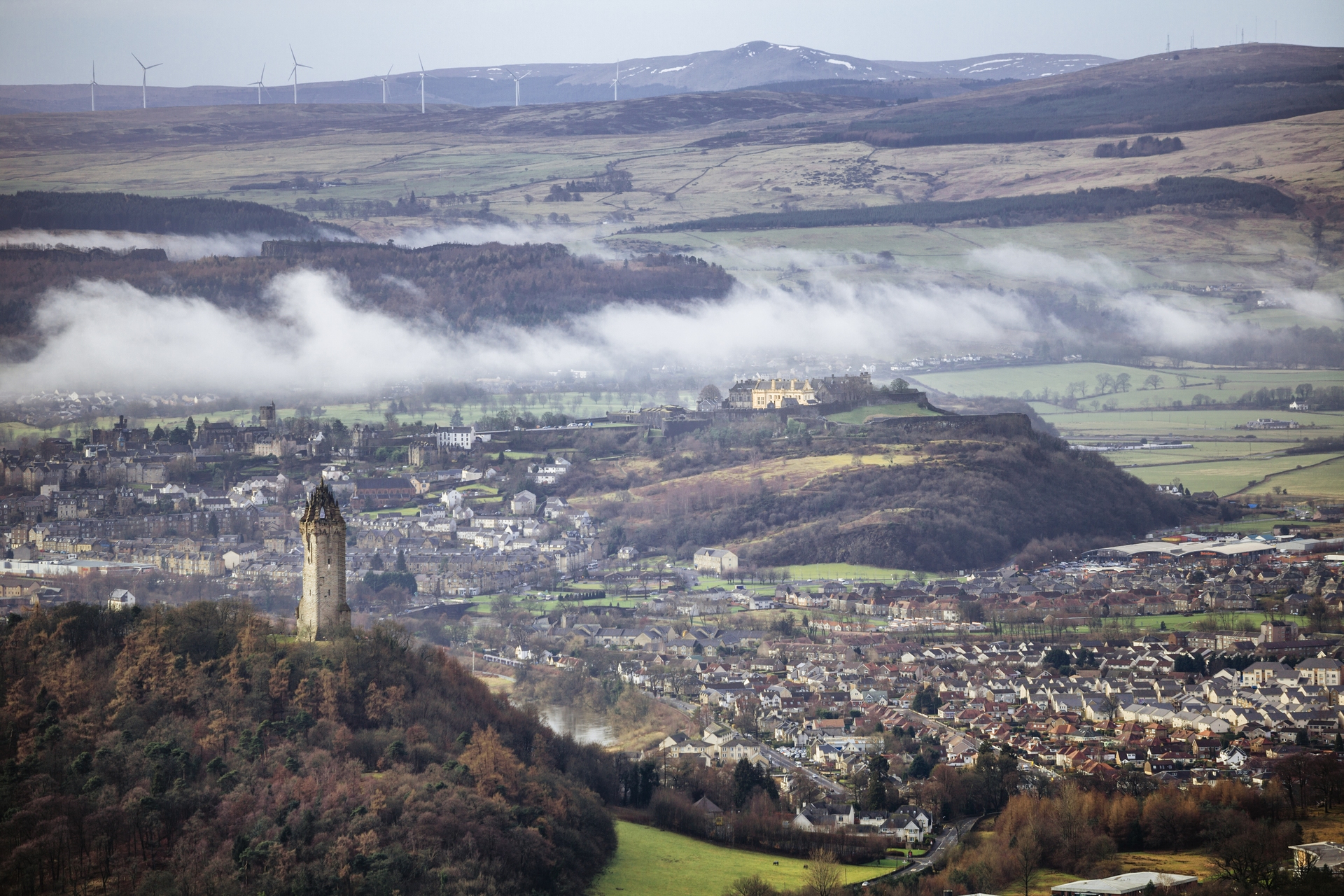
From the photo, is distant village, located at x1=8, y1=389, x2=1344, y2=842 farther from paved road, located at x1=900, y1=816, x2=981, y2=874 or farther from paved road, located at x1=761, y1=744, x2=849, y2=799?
paved road, located at x1=900, y1=816, x2=981, y2=874

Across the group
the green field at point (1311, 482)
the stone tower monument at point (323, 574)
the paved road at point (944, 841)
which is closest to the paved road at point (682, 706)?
the paved road at point (944, 841)

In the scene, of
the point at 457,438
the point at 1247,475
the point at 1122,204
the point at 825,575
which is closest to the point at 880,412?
the point at 1247,475

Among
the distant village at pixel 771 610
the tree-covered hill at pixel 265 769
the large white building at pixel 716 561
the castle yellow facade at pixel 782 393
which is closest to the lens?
the tree-covered hill at pixel 265 769

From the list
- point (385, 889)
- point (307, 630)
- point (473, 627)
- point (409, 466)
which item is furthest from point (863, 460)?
point (385, 889)

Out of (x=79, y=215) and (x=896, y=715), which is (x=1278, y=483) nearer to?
(x=896, y=715)

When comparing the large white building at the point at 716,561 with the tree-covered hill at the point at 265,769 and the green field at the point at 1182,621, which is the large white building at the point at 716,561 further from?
the tree-covered hill at the point at 265,769

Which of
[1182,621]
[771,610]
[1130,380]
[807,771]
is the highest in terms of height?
[1130,380]

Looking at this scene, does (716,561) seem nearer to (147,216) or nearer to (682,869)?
(682,869)
